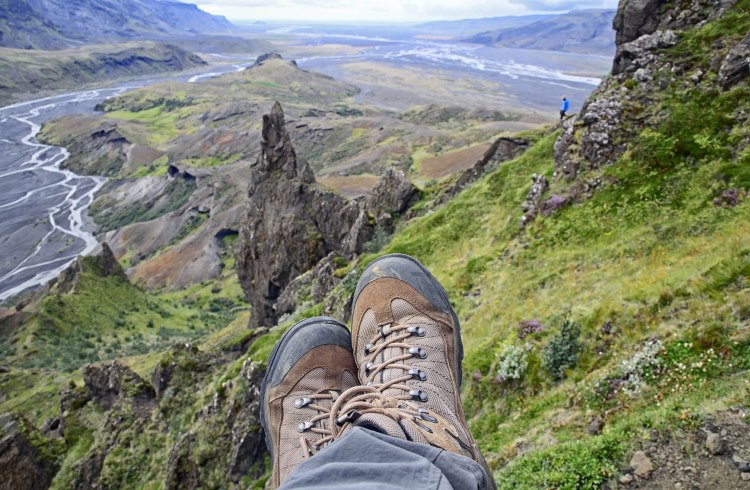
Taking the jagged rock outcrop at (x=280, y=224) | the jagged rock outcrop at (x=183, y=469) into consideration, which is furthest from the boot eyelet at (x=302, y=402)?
the jagged rock outcrop at (x=280, y=224)

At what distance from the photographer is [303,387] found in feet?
15.1

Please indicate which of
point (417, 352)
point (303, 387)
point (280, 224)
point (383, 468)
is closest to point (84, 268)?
point (280, 224)

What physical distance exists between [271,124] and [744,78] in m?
28.4

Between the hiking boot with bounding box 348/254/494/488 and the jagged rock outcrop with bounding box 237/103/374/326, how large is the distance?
20.2 m

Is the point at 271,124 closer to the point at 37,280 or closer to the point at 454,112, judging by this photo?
the point at 37,280

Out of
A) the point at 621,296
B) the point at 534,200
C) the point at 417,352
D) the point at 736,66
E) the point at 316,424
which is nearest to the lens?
the point at 316,424

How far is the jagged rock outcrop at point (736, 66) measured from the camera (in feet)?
35.2

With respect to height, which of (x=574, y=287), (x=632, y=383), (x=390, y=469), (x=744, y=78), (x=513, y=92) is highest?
(x=744, y=78)

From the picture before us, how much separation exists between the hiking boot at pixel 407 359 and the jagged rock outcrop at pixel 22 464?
1636 centimetres

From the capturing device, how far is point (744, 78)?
10703 millimetres

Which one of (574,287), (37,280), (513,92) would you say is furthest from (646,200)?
(513,92)

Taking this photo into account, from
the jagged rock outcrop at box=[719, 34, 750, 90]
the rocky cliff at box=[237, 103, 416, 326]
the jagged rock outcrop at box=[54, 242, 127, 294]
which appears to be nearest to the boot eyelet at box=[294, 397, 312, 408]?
the jagged rock outcrop at box=[719, 34, 750, 90]

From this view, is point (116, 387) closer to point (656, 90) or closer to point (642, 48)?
point (656, 90)

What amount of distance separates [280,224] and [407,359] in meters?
27.1
